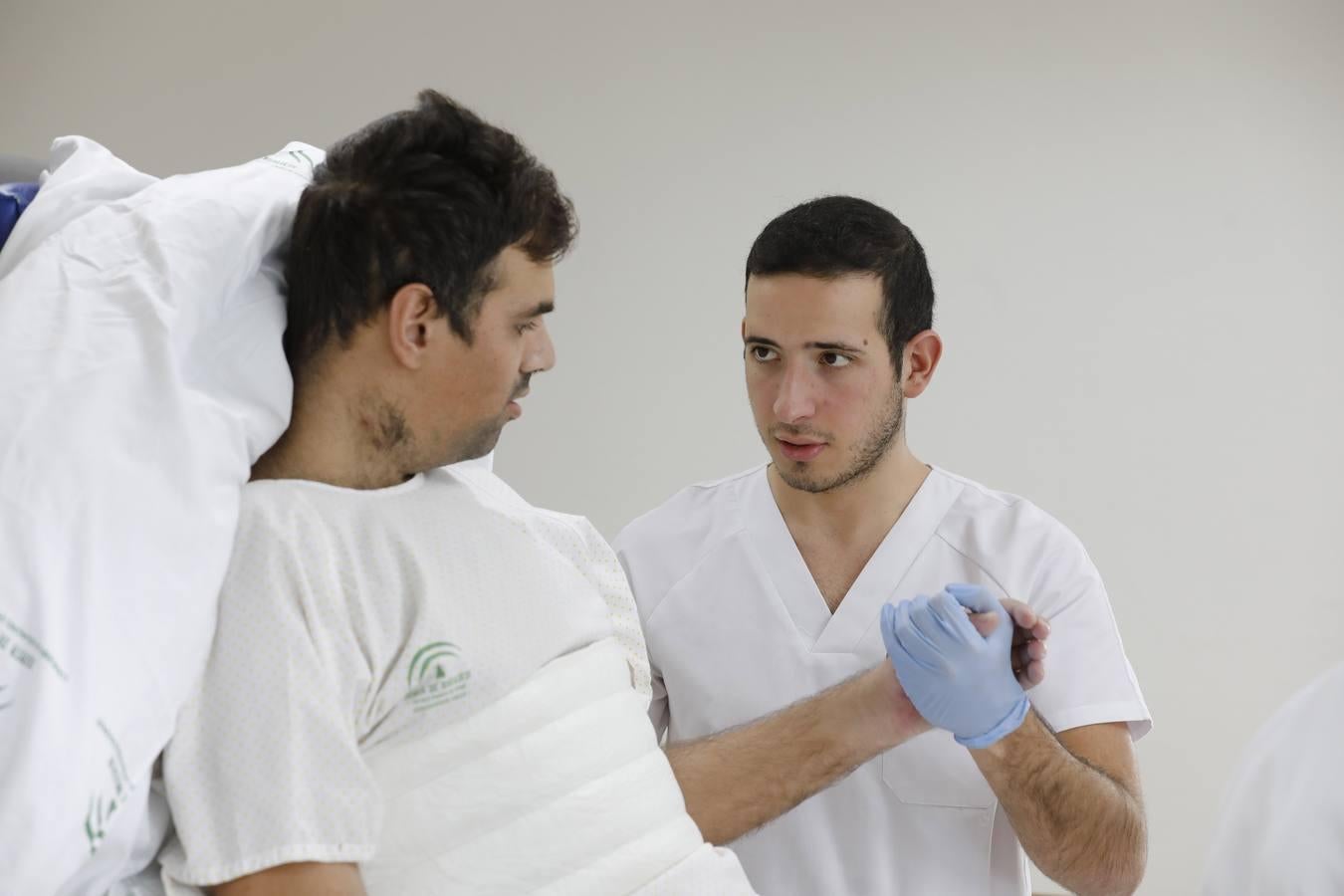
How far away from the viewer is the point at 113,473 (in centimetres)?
93

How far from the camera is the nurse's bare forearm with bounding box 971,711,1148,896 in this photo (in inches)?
60.4

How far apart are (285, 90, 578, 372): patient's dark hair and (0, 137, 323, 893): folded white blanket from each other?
4 centimetres

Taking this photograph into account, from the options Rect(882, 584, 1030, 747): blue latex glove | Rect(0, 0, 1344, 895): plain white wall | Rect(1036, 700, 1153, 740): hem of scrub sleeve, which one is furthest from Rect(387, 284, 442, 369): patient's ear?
Rect(0, 0, 1344, 895): plain white wall

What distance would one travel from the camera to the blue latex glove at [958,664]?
1.39 metres

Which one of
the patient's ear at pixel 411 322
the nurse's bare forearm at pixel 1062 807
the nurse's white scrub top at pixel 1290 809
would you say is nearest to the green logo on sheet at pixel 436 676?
the patient's ear at pixel 411 322

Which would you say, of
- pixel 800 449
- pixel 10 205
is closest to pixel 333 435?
pixel 10 205

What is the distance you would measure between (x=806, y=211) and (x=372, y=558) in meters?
0.93

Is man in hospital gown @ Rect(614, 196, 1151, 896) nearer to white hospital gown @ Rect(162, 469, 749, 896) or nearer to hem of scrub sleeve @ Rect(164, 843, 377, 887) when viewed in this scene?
white hospital gown @ Rect(162, 469, 749, 896)

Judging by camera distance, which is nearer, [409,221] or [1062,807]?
[409,221]

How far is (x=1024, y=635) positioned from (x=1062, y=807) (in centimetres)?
23

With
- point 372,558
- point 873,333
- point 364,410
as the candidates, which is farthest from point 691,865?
point 873,333

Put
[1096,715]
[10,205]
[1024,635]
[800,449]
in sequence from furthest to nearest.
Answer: [800,449] < [1096,715] < [1024,635] < [10,205]

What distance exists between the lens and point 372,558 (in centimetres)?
109

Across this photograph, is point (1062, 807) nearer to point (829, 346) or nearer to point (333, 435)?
point (829, 346)
